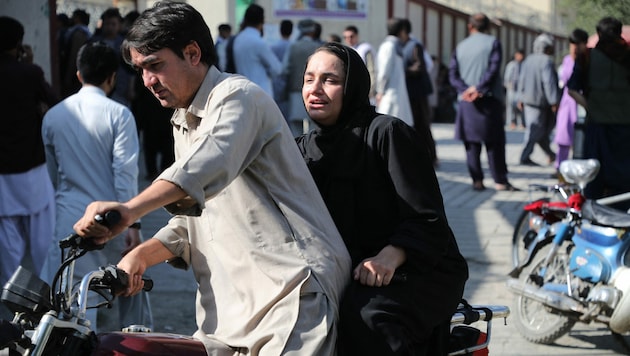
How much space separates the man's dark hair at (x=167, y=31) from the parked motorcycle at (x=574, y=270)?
3.72 meters

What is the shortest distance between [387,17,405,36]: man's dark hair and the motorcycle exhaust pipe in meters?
6.74

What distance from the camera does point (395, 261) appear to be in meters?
3.07

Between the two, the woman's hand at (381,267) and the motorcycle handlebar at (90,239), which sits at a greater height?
the motorcycle handlebar at (90,239)

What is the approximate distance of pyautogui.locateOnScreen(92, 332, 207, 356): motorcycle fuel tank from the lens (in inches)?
110

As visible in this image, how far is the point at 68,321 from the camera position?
104 inches

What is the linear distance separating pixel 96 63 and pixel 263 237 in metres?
2.96

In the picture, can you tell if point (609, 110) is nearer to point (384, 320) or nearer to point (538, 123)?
point (384, 320)

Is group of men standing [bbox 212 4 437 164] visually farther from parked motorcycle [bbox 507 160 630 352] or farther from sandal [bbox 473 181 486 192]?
parked motorcycle [bbox 507 160 630 352]

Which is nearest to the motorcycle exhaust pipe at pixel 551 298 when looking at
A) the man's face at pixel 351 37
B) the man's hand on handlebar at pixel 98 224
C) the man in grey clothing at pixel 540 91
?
the man's hand on handlebar at pixel 98 224

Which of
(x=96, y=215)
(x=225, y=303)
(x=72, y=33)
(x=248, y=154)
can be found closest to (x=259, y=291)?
(x=225, y=303)

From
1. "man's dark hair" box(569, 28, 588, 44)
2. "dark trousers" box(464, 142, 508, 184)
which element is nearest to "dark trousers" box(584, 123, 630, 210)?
"man's dark hair" box(569, 28, 588, 44)

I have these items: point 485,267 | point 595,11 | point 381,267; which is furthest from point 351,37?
point 381,267

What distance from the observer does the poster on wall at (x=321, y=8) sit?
28047 mm

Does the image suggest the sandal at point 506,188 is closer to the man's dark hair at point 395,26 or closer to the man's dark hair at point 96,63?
the man's dark hair at point 395,26
